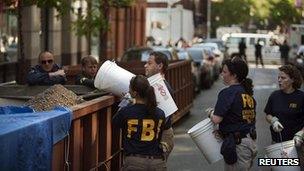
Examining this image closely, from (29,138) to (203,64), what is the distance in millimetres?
21934

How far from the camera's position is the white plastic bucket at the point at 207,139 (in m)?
6.82

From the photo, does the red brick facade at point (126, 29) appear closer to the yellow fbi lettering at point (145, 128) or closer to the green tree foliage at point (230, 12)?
the yellow fbi lettering at point (145, 128)

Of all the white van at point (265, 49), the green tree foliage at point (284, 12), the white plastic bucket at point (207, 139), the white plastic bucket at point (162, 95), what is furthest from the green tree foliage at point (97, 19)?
the green tree foliage at point (284, 12)

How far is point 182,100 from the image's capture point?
16.3 meters

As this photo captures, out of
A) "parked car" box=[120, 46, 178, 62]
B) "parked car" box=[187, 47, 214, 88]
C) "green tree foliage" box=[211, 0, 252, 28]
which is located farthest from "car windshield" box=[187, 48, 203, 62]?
"green tree foliage" box=[211, 0, 252, 28]

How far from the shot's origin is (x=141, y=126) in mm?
6238

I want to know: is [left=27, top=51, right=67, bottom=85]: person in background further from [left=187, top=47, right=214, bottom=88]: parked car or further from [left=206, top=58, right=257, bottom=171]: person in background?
[left=187, top=47, right=214, bottom=88]: parked car

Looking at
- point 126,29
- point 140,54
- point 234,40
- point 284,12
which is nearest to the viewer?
point 140,54

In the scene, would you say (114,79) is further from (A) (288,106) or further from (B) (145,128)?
(A) (288,106)

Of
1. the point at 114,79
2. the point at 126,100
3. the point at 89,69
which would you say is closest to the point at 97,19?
the point at 89,69

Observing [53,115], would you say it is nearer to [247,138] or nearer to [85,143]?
[85,143]

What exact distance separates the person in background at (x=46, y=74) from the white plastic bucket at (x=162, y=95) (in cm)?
246

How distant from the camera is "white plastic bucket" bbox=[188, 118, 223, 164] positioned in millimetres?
6816

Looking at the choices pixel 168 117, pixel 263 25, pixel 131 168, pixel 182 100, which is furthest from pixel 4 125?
pixel 263 25
